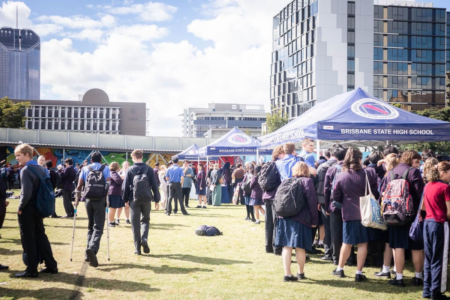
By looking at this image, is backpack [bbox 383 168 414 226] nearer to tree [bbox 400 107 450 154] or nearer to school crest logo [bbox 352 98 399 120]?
school crest logo [bbox 352 98 399 120]

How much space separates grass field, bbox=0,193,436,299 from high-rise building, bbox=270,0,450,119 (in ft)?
234

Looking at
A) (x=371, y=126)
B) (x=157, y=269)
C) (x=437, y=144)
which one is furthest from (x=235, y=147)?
(x=437, y=144)

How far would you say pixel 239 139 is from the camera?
22.4 m

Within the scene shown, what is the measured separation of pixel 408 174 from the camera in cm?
633

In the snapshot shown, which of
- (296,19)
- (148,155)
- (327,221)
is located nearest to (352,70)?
(296,19)

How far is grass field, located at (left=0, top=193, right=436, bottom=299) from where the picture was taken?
6176mm

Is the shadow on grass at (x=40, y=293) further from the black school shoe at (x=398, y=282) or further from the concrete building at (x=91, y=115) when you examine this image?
the concrete building at (x=91, y=115)

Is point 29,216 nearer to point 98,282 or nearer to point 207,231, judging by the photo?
point 98,282

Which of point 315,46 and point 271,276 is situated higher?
point 315,46

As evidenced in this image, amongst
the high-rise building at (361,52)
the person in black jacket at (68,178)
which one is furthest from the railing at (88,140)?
the high-rise building at (361,52)

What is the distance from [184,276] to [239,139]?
1545 centimetres

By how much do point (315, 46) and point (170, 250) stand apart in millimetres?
74892

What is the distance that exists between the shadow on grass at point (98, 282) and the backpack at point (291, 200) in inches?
84.1

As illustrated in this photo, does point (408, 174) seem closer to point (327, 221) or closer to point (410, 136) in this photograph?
point (327, 221)
